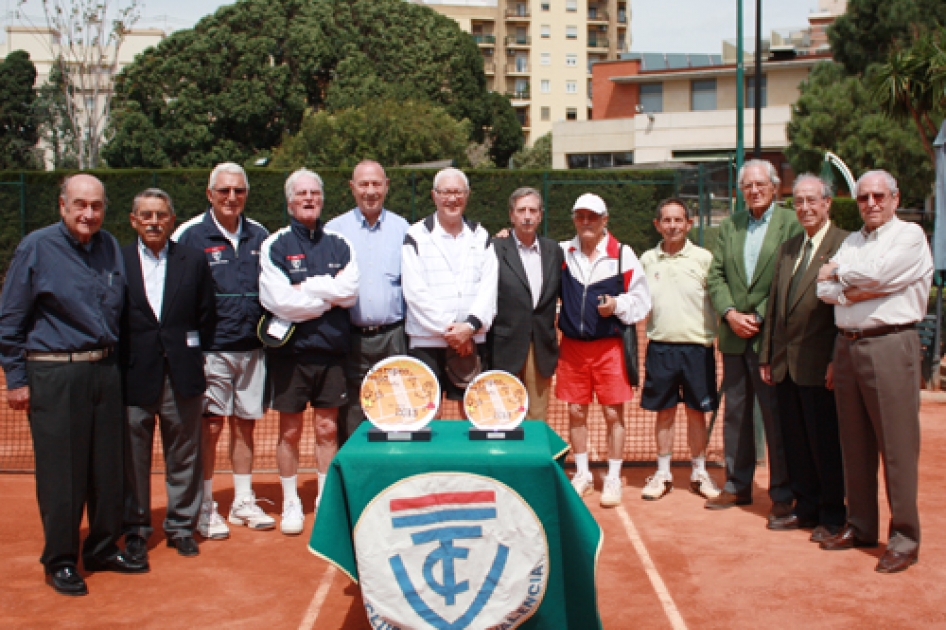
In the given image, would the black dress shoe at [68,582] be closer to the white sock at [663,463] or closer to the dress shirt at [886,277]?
the white sock at [663,463]

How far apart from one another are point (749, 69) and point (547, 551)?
1661 inches

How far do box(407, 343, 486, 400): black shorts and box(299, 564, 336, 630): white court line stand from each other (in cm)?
137

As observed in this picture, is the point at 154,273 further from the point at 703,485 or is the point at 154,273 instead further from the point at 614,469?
the point at 703,485

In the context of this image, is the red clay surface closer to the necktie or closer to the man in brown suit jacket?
the man in brown suit jacket

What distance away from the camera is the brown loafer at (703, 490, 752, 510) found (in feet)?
20.4

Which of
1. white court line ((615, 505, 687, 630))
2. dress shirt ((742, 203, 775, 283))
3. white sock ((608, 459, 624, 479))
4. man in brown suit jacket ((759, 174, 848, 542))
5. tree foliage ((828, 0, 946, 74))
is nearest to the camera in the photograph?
white court line ((615, 505, 687, 630))

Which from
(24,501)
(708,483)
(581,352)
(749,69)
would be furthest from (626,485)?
(749,69)

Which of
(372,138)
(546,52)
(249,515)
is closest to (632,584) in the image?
(249,515)

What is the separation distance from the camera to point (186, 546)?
5.36 m

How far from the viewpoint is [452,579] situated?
3895 mm

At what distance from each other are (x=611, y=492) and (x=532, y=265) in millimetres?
1689

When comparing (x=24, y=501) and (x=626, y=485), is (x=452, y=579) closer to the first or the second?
(x=626, y=485)

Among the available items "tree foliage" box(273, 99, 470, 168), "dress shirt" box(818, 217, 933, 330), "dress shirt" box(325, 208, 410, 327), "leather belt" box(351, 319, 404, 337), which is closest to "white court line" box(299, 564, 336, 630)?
"leather belt" box(351, 319, 404, 337)

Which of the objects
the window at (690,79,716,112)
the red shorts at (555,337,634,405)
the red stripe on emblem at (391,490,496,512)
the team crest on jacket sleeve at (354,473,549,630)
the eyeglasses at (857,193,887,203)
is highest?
the window at (690,79,716,112)
